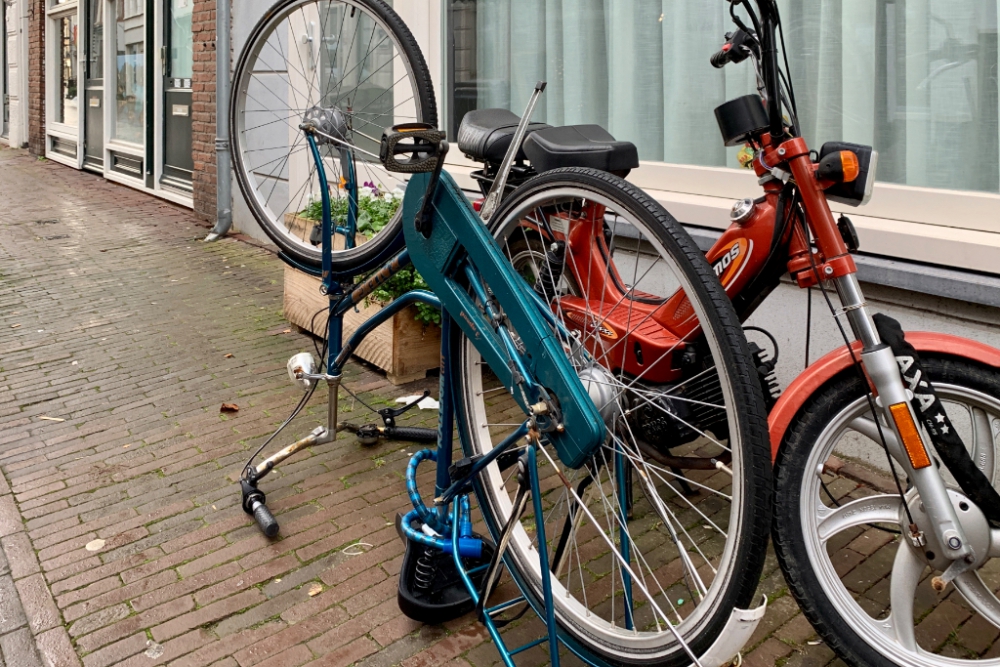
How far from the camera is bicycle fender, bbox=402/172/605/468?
211cm

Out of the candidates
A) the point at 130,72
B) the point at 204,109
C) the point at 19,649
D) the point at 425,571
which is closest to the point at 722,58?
the point at 425,571

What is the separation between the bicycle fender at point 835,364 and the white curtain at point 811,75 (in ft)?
5.48

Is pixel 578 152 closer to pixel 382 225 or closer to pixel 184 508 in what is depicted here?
pixel 184 508

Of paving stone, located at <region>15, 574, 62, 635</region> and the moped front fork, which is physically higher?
the moped front fork

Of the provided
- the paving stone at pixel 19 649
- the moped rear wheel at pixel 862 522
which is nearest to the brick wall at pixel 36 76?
the paving stone at pixel 19 649

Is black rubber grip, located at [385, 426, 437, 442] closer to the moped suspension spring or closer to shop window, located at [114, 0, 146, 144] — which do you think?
the moped suspension spring

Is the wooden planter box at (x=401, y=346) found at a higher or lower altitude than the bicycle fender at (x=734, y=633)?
higher

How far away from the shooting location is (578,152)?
300cm

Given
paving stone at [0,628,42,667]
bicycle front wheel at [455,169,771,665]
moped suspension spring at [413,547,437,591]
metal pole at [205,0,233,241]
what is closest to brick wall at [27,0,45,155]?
metal pole at [205,0,233,241]

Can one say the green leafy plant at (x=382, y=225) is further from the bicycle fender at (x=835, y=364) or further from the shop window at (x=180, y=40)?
the shop window at (x=180, y=40)

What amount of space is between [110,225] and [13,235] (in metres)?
0.91

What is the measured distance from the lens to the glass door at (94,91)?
13508 mm

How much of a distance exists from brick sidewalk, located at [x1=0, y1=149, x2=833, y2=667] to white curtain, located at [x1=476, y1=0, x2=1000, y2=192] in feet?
6.08

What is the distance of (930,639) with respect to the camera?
110 inches
